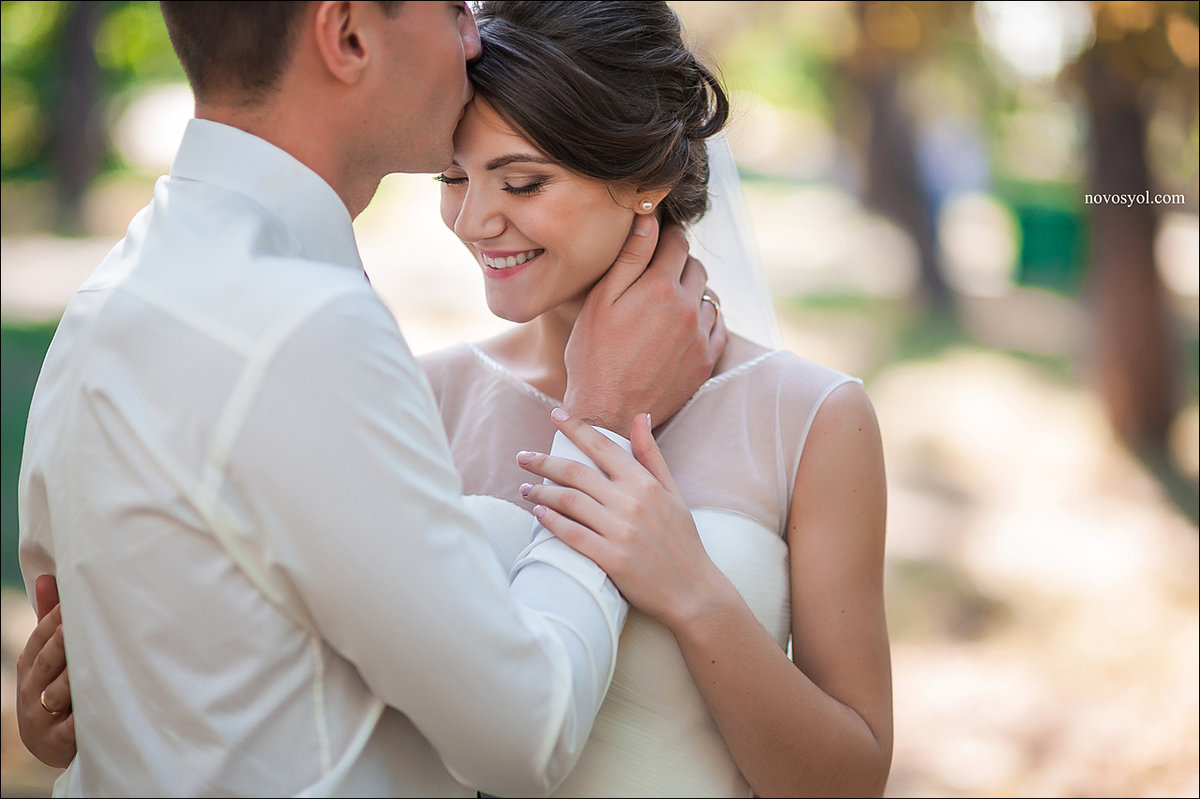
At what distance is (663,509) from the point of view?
72.9 inches

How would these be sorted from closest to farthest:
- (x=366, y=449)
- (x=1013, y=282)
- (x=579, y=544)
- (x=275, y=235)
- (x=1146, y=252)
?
(x=366, y=449), (x=275, y=235), (x=579, y=544), (x=1146, y=252), (x=1013, y=282)

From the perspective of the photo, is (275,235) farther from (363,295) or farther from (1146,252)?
(1146,252)

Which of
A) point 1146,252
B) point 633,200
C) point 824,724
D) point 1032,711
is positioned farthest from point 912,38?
point 824,724

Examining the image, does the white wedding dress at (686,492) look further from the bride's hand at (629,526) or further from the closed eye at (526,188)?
the closed eye at (526,188)

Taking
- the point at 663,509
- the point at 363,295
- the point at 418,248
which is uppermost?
the point at 363,295

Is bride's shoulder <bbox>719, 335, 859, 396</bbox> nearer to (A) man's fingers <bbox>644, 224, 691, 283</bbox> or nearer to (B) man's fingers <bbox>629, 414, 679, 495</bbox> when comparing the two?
(A) man's fingers <bbox>644, 224, 691, 283</bbox>

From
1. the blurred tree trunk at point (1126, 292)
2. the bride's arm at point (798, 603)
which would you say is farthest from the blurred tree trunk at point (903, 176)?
the bride's arm at point (798, 603)

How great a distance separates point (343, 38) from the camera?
5.20 feet

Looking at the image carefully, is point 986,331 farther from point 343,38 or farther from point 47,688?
point 47,688

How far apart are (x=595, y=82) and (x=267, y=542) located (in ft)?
4.16

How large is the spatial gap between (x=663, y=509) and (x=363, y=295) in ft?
2.27

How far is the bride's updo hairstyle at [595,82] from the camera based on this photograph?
221cm

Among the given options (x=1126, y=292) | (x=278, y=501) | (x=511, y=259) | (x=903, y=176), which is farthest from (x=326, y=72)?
(x=903, y=176)

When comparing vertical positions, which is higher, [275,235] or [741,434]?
[275,235]
